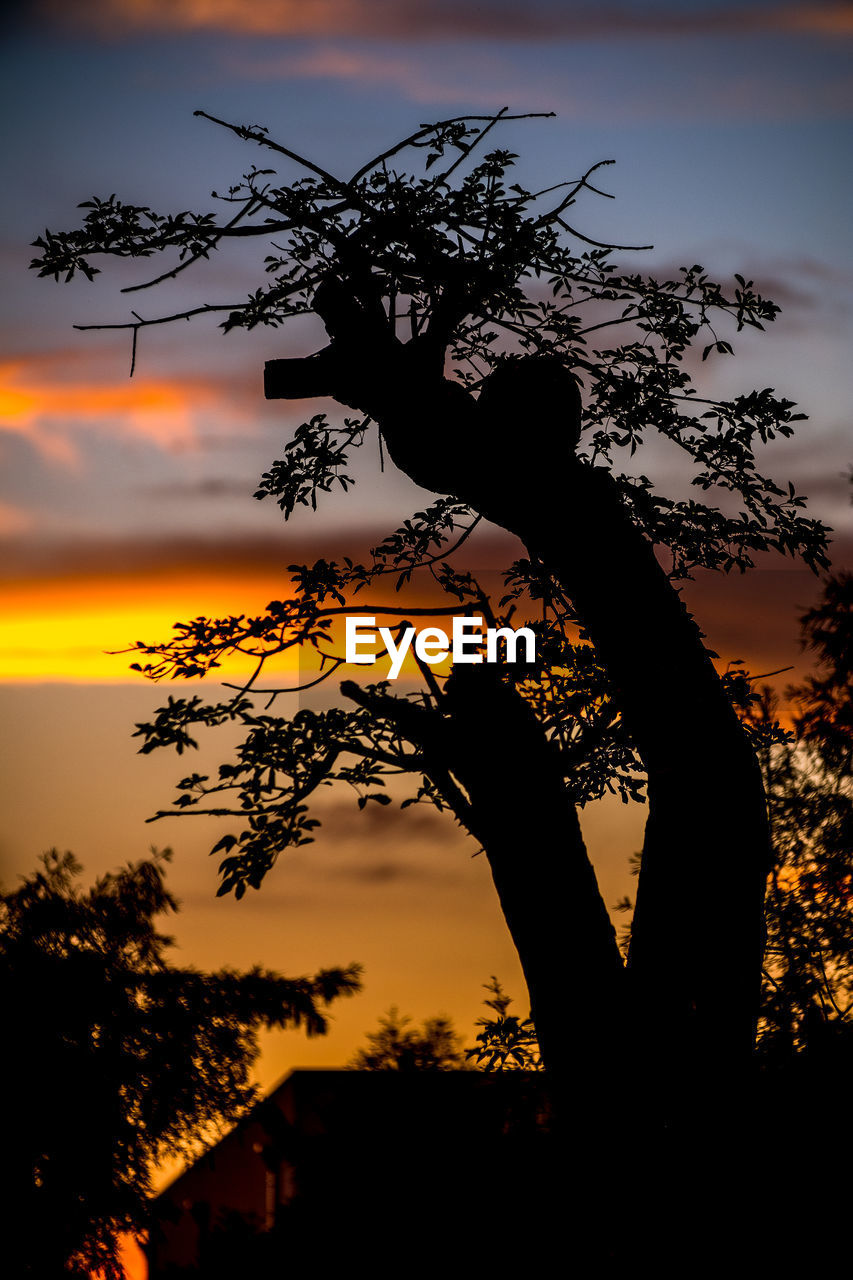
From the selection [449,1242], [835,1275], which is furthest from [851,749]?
[449,1242]

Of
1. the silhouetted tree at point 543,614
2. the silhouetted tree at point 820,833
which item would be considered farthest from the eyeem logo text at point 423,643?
the silhouetted tree at point 820,833

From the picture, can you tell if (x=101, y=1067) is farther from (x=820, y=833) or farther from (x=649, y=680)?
(x=820, y=833)

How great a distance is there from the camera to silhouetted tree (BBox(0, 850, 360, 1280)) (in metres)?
7.11

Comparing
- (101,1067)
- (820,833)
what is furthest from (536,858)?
(820,833)

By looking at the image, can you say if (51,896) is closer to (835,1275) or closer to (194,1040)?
(194,1040)

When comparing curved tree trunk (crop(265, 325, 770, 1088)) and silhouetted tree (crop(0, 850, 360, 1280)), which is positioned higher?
curved tree trunk (crop(265, 325, 770, 1088))

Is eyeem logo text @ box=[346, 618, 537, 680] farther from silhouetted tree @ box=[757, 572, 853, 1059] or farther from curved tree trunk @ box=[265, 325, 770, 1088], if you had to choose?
silhouetted tree @ box=[757, 572, 853, 1059]

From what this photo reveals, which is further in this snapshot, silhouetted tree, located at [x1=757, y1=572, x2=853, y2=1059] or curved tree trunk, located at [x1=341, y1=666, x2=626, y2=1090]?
silhouetted tree, located at [x1=757, y1=572, x2=853, y2=1059]

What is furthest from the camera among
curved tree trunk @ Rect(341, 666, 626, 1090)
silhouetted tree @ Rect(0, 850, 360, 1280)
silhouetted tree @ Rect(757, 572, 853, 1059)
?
silhouetted tree @ Rect(757, 572, 853, 1059)

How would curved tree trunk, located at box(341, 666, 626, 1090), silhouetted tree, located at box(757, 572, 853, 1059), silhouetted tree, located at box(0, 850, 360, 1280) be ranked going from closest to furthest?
curved tree trunk, located at box(341, 666, 626, 1090) < silhouetted tree, located at box(0, 850, 360, 1280) < silhouetted tree, located at box(757, 572, 853, 1059)

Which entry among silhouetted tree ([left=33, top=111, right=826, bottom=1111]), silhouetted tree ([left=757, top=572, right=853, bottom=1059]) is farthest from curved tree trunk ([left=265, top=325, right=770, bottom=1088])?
silhouetted tree ([left=757, top=572, right=853, bottom=1059])

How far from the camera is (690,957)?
5.96 m

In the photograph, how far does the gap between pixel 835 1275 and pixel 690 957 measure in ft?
5.02

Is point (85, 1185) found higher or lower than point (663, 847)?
lower
